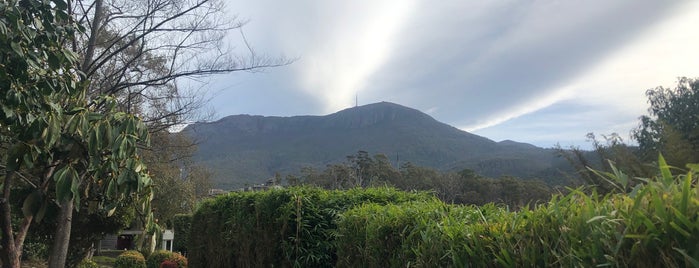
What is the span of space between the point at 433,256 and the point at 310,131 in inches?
4489

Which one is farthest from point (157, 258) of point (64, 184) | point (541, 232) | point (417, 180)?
point (417, 180)

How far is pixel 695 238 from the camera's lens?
138 centimetres

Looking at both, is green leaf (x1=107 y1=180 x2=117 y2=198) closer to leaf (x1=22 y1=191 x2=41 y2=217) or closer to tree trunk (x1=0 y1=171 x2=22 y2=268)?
leaf (x1=22 y1=191 x2=41 y2=217)

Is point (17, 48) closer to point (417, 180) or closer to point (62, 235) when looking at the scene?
point (62, 235)

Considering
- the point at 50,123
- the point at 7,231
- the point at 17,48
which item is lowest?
the point at 7,231

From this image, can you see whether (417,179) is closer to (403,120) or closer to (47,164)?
(47,164)

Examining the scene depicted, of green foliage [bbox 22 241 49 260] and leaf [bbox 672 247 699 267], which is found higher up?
leaf [bbox 672 247 699 267]

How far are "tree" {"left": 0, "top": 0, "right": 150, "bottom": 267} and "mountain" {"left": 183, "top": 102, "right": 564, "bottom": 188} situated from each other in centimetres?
5356

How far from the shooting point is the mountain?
68.1m

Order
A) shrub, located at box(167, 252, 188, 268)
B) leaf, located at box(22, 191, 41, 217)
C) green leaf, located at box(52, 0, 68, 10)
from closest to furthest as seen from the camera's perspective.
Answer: leaf, located at box(22, 191, 41, 217), green leaf, located at box(52, 0, 68, 10), shrub, located at box(167, 252, 188, 268)

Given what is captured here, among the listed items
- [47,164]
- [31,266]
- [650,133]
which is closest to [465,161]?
[650,133]

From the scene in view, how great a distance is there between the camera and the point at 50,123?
12.3ft

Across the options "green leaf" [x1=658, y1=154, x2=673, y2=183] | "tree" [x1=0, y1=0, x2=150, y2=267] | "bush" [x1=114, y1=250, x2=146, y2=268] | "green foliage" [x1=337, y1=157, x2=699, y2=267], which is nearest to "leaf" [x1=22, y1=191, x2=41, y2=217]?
"tree" [x1=0, y1=0, x2=150, y2=267]

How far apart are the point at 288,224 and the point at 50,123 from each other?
9.23ft
